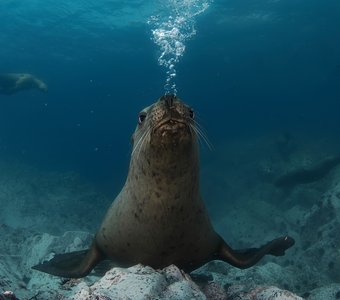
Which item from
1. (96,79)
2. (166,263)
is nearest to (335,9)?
(96,79)

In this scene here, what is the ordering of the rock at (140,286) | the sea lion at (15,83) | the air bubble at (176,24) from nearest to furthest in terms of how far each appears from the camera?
the rock at (140,286)
the sea lion at (15,83)
the air bubble at (176,24)

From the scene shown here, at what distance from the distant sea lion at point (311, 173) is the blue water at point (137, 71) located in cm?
1397

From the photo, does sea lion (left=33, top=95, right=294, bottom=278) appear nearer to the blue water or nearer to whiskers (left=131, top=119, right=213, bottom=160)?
whiskers (left=131, top=119, right=213, bottom=160)

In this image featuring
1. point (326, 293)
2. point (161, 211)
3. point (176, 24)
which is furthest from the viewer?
point (176, 24)

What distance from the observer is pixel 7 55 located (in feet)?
117

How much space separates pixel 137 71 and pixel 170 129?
45279 mm

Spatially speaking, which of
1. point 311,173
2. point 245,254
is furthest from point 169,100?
point 311,173

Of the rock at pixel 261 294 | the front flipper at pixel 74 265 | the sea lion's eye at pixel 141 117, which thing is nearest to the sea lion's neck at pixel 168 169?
the sea lion's eye at pixel 141 117

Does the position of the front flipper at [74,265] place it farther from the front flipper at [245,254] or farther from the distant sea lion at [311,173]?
the distant sea lion at [311,173]

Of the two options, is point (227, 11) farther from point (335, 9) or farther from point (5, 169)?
point (5, 169)

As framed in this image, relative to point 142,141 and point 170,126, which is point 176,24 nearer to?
point 142,141

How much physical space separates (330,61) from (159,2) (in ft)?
83.1

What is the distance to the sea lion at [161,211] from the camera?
3.04 metres

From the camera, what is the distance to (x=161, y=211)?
3471mm
